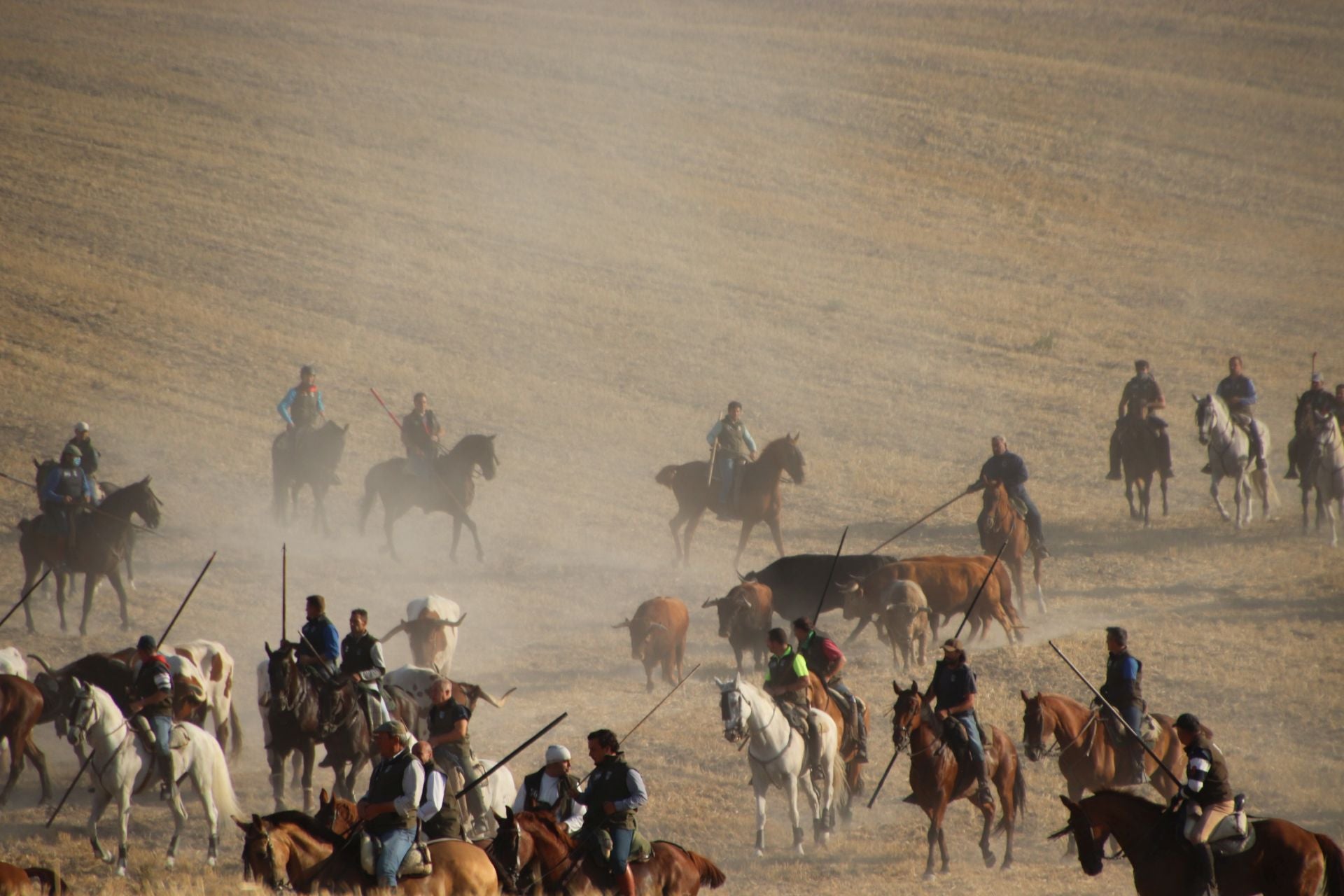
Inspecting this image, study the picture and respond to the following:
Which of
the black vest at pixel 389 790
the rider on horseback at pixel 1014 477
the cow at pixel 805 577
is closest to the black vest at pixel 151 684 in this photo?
the black vest at pixel 389 790

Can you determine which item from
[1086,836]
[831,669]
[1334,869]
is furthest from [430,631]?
[1334,869]

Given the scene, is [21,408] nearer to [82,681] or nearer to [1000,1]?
[82,681]

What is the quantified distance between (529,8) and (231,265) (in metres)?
41.1

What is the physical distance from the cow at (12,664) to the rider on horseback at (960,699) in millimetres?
9388

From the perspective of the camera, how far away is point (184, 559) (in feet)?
78.3

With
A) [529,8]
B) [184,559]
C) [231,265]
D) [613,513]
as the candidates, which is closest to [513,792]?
[184,559]

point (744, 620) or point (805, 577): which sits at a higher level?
point (805, 577)

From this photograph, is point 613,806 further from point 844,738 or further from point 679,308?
point 679,308

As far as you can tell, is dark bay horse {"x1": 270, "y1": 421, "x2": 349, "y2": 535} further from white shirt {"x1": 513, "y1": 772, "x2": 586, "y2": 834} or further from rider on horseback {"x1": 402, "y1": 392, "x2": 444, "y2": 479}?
white shirt {"x1": 513, "y1": 772, "x2": 586, "y2": 834}

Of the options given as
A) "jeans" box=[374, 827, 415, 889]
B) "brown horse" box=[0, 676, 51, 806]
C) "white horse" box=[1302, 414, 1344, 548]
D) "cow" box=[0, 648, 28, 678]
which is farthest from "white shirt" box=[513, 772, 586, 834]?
"white horse" box=[1302, 414, 1344, 548]

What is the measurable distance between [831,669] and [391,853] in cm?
637

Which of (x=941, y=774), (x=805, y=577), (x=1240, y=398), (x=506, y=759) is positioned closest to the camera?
(x=506, y=759)

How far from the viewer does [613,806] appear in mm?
9523

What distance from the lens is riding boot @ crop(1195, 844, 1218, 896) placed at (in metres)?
9.44
